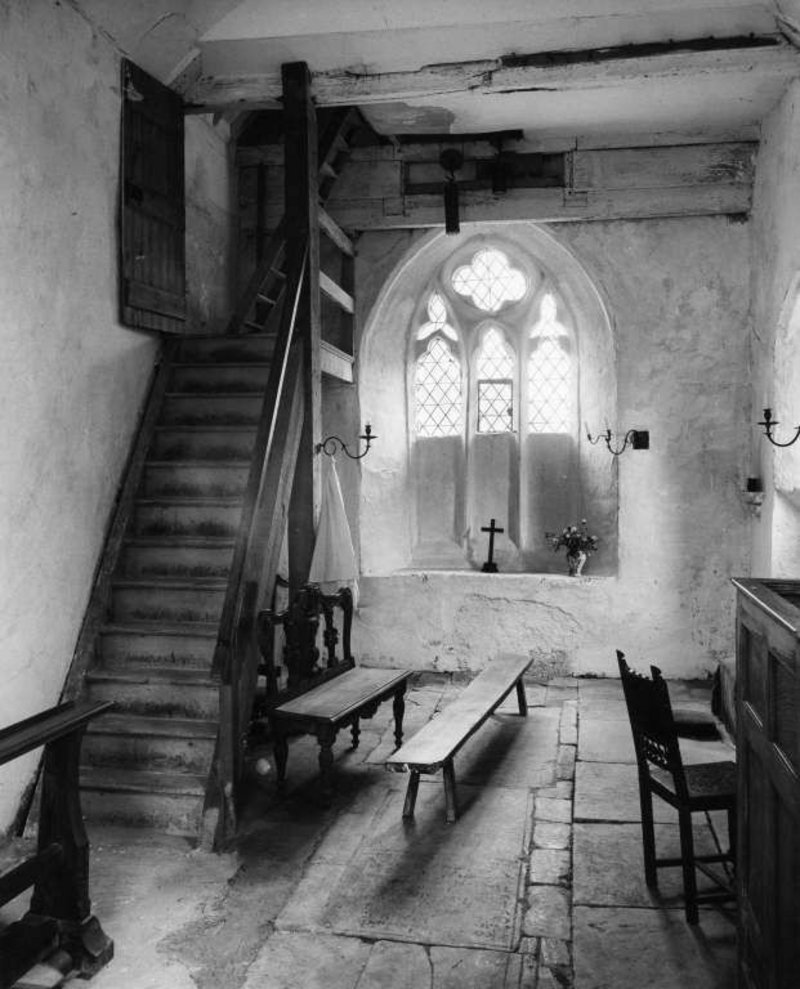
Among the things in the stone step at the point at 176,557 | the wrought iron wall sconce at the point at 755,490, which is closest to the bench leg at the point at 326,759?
Answer: the stone step at the point at 176,557

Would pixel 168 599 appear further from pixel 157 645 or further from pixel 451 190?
pixel 451 190

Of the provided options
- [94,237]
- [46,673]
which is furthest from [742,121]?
[46,673]

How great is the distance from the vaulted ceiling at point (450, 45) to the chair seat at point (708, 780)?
13.9 ft

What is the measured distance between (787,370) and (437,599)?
3404 mm

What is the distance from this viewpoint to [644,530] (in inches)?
287

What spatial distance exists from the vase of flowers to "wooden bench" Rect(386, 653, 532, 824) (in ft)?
5.60

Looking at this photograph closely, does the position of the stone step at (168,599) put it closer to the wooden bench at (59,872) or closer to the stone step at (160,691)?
the stone step at (160,691)

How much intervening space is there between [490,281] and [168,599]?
463 cm

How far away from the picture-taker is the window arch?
25.7 ft

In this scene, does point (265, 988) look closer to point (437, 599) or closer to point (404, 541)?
point (437, 599)

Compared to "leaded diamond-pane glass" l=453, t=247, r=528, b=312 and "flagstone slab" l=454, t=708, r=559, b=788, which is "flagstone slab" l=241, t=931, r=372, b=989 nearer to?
"flagstone slab" l=454, t=708, r=559, b=788

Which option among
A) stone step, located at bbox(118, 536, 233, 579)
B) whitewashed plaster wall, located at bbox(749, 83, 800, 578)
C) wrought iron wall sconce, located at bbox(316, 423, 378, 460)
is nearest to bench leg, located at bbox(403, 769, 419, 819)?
stone step, located at bbox(118, 536, 233, 579)

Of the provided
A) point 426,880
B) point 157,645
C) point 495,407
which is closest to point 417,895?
point 426,880

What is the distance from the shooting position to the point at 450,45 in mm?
5613
